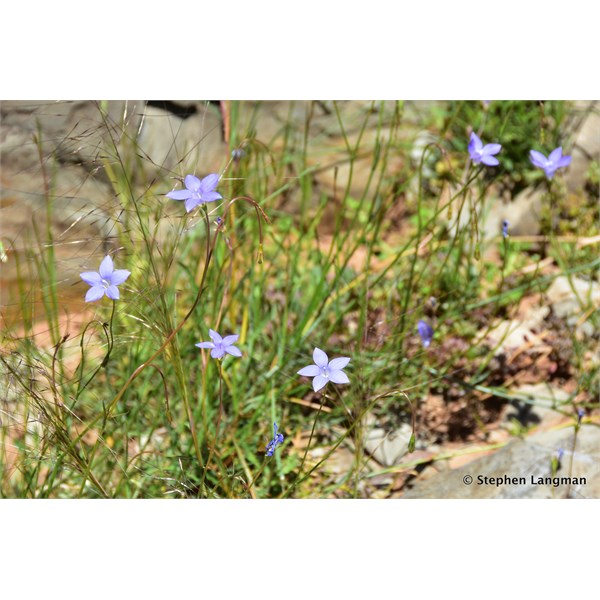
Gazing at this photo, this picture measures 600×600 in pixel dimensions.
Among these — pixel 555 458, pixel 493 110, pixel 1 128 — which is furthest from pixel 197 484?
pixel 493 110

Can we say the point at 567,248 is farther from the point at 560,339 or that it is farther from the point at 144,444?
the point at 144,444

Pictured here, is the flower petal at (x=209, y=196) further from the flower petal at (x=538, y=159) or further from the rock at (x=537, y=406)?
the rock at (x=537, y=406)

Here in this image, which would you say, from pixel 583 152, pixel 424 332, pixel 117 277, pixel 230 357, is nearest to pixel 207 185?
pixel 117 277

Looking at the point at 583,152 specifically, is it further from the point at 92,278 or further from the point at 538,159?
the point at 92,278

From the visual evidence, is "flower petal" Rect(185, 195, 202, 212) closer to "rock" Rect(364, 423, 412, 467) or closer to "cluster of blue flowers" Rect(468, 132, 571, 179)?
"cluster of blue flowers" Rect(468, 132, 571, 179)

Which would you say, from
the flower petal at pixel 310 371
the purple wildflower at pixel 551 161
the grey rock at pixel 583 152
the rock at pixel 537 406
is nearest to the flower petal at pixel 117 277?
the flower petal at pixel 310 371

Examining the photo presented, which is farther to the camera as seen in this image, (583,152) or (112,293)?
(583,152)
